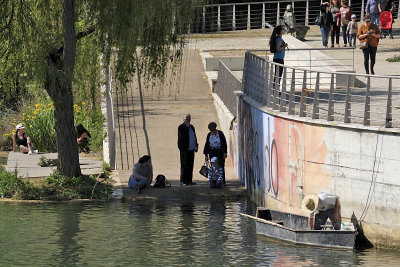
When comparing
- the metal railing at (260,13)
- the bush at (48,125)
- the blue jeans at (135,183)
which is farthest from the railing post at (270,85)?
the metal railing at (260,13)

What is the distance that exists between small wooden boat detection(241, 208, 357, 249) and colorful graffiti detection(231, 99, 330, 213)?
0.70m

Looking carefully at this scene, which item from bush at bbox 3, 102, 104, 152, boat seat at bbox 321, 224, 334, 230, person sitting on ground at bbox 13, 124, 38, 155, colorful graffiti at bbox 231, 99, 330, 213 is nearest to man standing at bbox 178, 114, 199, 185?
colorful graffiti at bbox 231, 99, 330, 213

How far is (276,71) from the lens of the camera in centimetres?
2181

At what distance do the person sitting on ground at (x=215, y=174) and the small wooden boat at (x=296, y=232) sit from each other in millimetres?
3537

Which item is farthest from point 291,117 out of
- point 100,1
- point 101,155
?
point 101,155

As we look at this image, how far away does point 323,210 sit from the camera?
18.3m

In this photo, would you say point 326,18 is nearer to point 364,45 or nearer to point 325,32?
point 325,32

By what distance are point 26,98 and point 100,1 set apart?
12.4 meters

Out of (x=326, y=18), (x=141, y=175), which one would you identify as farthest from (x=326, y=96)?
(x=326, y=18)

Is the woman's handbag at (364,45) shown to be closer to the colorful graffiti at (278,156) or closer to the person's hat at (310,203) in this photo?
the colorful graffiti at (278,156)

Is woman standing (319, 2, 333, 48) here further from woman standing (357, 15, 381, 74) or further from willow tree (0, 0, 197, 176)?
willow tree (0, 0, 197, 176)

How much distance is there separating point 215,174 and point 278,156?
8.65 feet

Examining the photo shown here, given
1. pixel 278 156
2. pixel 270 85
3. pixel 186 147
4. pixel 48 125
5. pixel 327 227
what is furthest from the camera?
pixel 48 125

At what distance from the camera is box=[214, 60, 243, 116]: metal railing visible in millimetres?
27125
